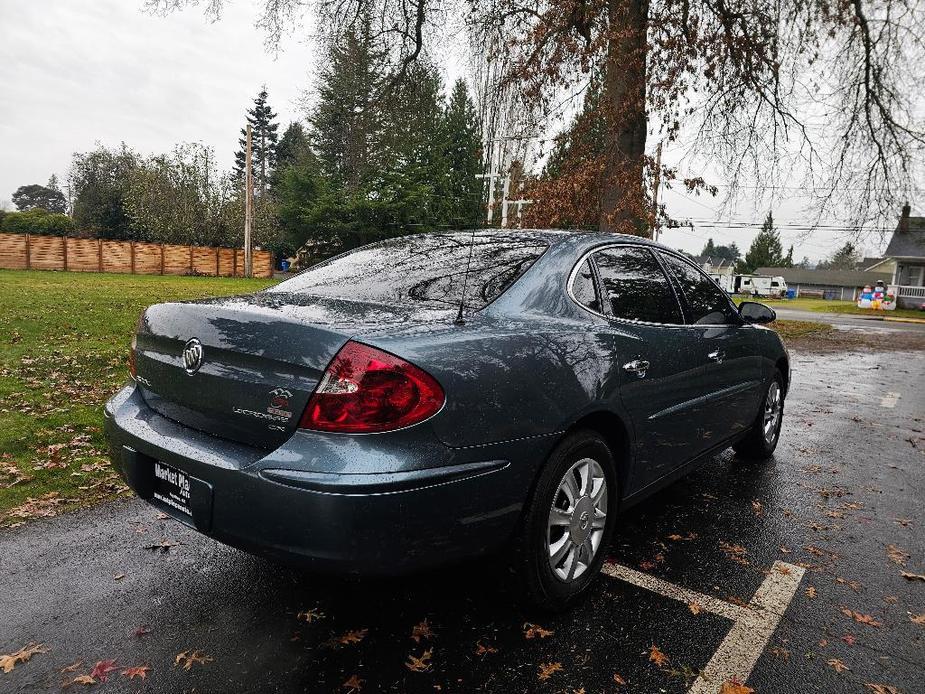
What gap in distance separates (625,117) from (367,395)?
34.9 ft

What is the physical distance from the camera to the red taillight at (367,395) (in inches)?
77.6

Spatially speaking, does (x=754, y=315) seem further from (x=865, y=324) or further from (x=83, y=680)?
(x=865, y=324)

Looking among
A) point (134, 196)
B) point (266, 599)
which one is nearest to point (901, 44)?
point (266, 599)

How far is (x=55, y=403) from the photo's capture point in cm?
548

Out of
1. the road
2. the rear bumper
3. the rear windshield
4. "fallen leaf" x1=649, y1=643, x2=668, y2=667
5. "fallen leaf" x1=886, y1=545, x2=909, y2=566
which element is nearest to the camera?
the rear bumper

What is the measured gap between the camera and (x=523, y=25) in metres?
12.0

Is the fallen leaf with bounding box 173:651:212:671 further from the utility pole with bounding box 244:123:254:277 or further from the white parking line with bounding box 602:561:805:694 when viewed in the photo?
the utility pole with bounding box 244:123:254:277

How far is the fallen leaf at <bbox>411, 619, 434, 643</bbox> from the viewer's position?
2.37m

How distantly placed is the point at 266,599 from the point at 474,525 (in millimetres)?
1075

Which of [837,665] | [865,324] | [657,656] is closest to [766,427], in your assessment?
[837,665]

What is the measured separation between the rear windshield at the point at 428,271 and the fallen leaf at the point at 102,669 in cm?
161

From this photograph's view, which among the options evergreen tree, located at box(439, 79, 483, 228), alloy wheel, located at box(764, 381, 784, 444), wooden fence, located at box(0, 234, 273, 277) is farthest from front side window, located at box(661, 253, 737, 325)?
wooden fence, located at box(0, 234, 273, 277)

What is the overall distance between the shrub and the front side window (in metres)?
43.1

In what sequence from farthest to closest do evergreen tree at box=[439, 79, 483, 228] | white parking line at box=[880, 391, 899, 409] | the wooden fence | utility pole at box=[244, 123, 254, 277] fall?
1. evergreen tree at box=[439, 79, 483, 228]
2. utility pole at box=[244, 123, 254, 277]
3. the wooden fence
4. white parking line at box=[880, 391, 899, 409]
